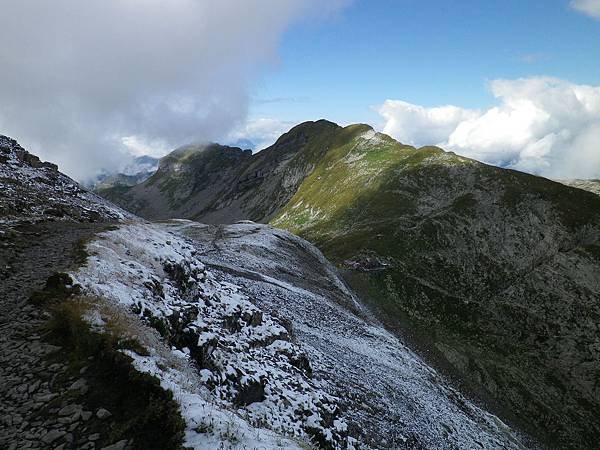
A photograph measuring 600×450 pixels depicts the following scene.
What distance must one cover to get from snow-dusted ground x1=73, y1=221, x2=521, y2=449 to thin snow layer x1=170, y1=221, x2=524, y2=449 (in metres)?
0.15

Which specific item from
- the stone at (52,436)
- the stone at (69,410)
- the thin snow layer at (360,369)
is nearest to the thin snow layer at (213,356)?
the stone at (69,410)

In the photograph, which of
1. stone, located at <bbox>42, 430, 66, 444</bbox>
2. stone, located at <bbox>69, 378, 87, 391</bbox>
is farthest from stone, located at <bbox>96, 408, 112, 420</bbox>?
stone, located at <bbox>69, 378, 87, 391</bbox>

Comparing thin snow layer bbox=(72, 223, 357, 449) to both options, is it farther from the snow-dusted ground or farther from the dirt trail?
the dirt trail

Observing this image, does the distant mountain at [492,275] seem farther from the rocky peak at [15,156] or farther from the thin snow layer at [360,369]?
the rocky peak at [15,156]

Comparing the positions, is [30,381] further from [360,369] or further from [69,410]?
[360,369]

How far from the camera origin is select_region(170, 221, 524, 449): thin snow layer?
2447 cm

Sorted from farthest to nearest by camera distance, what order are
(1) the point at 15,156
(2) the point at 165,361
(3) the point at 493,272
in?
(3) the point at 493,272, (1) the point at 15,156, (2) the point at 165,361

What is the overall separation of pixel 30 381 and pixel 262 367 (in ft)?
36.8

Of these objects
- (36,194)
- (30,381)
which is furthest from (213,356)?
(36,194)

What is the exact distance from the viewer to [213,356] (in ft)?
55.8

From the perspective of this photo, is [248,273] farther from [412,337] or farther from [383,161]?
[383,161]

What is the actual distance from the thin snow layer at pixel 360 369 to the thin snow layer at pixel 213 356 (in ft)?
13.2

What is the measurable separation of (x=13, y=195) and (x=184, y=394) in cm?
3037

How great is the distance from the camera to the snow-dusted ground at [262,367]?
40.3 ft
